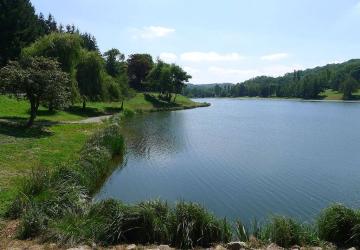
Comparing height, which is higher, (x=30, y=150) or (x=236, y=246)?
(x=30, y=150)

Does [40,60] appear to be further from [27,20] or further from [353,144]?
[27,20]

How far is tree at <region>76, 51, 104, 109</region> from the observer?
176ft

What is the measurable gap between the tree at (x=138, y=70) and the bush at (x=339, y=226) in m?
106

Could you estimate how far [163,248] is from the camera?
32.4ft

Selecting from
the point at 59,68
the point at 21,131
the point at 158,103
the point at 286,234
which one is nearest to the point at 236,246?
the point at 286,234

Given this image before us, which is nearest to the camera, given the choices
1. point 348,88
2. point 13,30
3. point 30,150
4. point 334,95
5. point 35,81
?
point 30,150

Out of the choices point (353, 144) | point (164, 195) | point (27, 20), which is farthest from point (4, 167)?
point (27, 20)

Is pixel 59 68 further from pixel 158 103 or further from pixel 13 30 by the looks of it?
pixel 158 103

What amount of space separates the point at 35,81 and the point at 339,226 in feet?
79.5

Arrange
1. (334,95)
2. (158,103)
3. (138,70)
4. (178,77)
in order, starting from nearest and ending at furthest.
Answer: (158,103), (178,77), (138,70), (334,95)

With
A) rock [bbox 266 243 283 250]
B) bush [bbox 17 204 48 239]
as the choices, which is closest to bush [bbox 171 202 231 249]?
rock [bbox 266 243 283 250]

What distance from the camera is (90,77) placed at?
5444 centimetres

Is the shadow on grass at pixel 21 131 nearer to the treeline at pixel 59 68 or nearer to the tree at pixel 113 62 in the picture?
the treeline at pixel 59 68

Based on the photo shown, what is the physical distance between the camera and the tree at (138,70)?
383 feet
